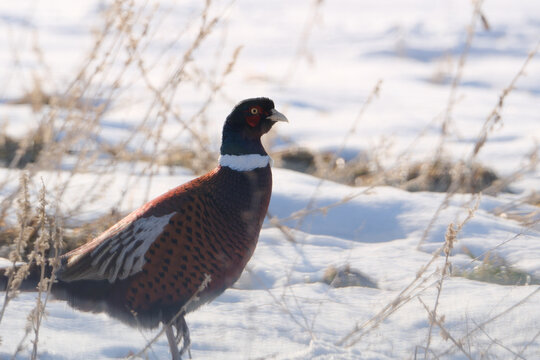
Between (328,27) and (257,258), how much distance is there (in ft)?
36.4

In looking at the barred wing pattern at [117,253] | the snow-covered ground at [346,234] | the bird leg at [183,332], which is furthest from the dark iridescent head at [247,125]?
Result: the bird leg at [183,332]

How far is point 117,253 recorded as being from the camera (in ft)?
8.31

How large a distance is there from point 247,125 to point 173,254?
59cm

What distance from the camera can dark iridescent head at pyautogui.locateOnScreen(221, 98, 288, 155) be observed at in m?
2.71

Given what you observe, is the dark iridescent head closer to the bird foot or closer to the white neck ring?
the white neck ring

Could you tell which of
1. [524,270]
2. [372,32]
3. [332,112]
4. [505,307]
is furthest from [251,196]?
[372,32]

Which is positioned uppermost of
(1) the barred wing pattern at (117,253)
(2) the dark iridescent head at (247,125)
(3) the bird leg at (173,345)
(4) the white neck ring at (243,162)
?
(2) the dark iridescent head at (247,125)

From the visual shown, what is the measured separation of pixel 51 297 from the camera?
104 inches

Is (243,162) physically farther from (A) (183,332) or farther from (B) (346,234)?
(B) (346,234)

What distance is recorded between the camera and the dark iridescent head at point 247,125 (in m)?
2.71

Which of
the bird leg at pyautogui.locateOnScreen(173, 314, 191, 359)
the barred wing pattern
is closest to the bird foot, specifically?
the bird leg at pyautogui.locateOnScreen(173, 314, 191, 359)

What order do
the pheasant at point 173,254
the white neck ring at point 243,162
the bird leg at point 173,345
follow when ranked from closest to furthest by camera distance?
the bird leg at point 173,345, the pheasant at point 173,254, the white neck ring at point 243,162

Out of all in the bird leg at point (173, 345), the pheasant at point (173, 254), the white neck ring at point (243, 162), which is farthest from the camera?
the white neck ring at point (243, 162)

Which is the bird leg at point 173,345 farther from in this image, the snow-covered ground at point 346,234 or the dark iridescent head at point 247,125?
the dark iridescent head at point 247,125
